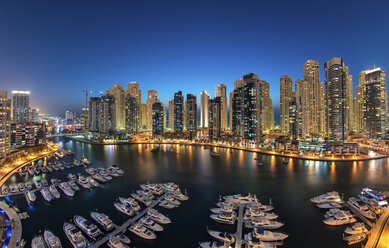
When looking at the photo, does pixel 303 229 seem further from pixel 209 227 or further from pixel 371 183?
pixel 371 183

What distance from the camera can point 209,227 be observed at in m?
14.7

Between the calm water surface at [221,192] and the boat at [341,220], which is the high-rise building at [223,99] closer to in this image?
the calm water surface at [221,192]

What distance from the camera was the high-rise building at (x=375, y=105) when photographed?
58.4 metres

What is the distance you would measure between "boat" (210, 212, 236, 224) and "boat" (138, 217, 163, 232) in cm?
418

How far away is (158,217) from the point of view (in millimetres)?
15219

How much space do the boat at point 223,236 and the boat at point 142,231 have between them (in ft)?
12.7

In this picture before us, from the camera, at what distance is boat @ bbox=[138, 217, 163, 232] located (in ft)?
45.8

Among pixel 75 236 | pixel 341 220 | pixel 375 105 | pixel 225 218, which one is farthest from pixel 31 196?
pixel 375 105

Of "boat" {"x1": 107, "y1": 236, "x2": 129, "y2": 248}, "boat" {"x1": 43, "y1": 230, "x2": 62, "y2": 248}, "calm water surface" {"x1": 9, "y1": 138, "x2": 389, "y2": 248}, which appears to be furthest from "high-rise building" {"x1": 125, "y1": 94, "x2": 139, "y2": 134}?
"boat" {"x1": 107, "y1": 236, "x2": 129, "y2": 248}

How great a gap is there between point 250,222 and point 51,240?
13.0 meters

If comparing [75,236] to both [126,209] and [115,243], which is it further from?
A: [126,209]

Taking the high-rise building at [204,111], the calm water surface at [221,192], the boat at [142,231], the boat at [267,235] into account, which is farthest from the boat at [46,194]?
the high-rise building at [204,111]

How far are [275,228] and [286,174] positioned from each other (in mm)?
16940

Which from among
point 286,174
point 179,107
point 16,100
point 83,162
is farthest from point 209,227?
point 16,100
